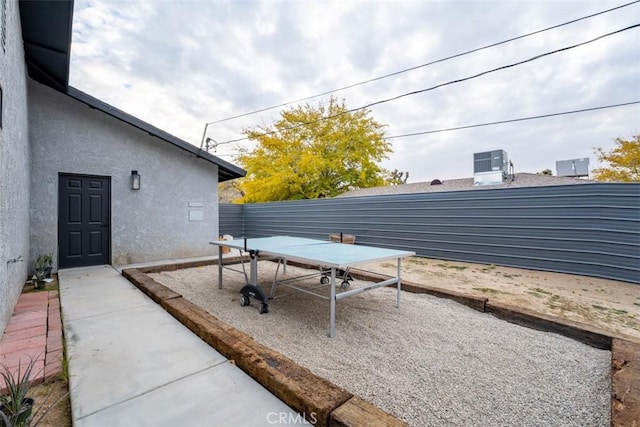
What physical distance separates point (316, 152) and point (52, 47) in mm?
12235

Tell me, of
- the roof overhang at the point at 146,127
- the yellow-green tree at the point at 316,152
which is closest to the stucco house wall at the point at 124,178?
the roof overhang at the point at 146,127

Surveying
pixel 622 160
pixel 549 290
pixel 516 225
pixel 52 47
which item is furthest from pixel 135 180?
pixel 622 160

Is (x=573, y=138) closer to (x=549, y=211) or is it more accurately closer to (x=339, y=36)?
(x=549, y=211)

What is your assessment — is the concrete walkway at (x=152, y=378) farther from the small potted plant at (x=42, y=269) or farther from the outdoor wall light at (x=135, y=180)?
the outdoor wall light at (x=135, y=180)

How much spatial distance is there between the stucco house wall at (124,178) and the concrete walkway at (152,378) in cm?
351

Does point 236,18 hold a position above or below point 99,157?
above

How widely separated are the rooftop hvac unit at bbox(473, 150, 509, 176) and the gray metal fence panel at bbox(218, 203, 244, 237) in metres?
10.9

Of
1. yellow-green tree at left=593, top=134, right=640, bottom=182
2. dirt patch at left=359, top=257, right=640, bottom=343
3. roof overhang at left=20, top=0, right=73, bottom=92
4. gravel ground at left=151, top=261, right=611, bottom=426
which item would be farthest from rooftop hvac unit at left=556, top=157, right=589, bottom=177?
roof overhang at left=20, top=0, right=73, bottom=92

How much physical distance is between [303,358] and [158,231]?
577cm

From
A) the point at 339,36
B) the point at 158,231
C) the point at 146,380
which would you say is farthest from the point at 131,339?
the point at 339,36

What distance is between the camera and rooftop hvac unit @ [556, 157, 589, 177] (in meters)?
13.5

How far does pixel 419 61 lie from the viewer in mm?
9852

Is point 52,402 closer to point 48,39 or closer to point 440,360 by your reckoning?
point 440,360

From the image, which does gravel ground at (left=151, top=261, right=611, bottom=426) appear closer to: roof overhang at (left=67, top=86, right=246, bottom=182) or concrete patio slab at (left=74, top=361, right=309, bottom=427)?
concrete patio slab at (left=74, top=361, right=309, bottom=427)
